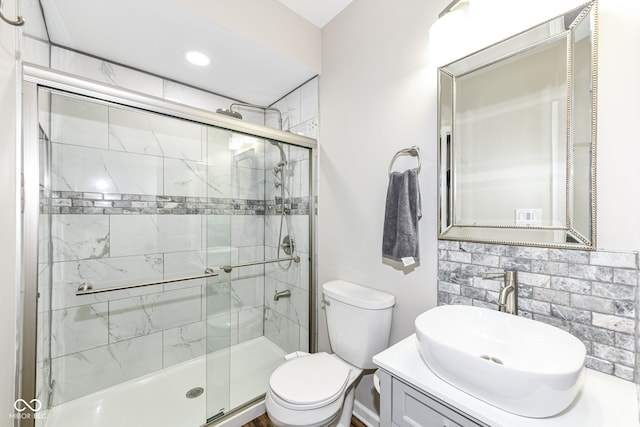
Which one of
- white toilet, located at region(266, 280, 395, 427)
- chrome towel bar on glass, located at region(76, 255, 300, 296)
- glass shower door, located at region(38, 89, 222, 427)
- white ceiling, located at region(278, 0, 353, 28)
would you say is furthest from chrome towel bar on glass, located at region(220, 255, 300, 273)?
white ceiling, located at region(278, 0, 353, 28)

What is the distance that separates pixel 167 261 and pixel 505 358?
80.0 inches

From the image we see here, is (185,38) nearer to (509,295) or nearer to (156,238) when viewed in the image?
(156,238)

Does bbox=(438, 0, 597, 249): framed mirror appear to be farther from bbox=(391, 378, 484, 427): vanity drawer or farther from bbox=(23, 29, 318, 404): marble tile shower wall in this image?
bbox=(23, 29, 318, 404): marble tile shower wall

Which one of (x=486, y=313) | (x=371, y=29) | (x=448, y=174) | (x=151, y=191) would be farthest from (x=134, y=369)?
(x=371, y=29)

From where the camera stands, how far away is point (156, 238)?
192cm

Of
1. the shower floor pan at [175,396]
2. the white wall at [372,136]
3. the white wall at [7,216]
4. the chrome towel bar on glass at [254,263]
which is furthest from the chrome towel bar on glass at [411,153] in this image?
the shower floor pan at [175,396]

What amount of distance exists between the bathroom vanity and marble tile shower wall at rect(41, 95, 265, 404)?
4.13 ft

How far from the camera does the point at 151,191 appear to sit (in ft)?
6.28

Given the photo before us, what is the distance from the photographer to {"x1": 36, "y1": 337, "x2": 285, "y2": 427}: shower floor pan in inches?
59.9

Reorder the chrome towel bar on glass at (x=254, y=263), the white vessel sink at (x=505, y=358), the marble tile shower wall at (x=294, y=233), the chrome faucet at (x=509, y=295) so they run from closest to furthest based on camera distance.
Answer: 1. the white vessel sink at (x=505, y=358)
2. the chrome faucet at (x=509, y=295)
3. the chrome towel bar on glass at (x=254, y=263)
4. the marble tile shower wall at (x=294, y=233)

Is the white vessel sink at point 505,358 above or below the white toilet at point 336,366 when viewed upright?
above

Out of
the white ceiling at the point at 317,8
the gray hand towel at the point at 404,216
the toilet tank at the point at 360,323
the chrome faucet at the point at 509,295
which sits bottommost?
the toilet tank at the point at 360,323

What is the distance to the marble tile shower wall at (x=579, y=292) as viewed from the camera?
2.57 feet

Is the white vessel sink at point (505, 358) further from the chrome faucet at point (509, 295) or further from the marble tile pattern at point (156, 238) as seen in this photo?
the marble tile pattern at point (156, 238)
